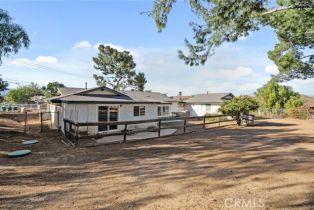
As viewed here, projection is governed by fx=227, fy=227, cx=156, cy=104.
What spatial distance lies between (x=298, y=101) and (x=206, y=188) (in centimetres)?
4004

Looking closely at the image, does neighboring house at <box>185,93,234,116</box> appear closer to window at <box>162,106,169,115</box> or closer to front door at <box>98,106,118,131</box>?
window at <box>162,106,169,115</box>

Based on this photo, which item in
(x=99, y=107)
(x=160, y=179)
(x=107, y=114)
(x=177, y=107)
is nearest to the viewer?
(x=160, y=179)

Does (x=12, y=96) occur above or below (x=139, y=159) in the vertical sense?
above

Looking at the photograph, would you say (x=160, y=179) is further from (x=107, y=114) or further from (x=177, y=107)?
(x=177, y=107)

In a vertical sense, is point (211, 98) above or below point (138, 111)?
above

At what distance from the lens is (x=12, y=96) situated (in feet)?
196

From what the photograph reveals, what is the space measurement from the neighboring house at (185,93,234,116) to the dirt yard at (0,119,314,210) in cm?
2614

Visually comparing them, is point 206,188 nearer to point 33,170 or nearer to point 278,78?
point 33,170

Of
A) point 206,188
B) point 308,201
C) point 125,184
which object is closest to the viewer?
point 308,201

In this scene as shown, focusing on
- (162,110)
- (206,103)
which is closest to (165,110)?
(162,110)

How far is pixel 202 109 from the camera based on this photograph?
1449 inches

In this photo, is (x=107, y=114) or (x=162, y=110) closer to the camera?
(x=107, y=114)

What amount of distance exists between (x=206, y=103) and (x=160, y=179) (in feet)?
104

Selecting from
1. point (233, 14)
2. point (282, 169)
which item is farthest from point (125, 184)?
point (233, 14)
